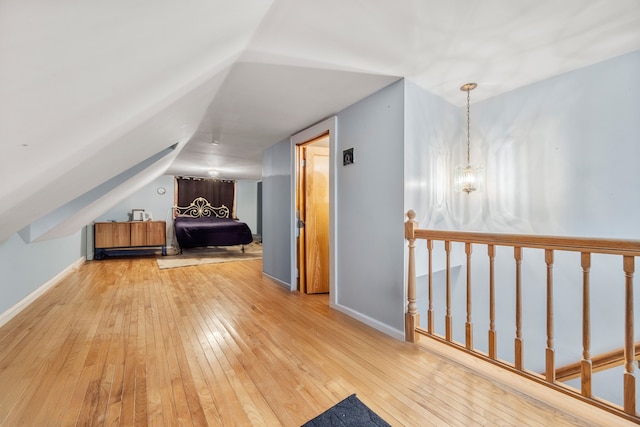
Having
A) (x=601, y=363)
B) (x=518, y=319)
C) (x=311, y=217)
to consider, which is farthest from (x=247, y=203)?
(x=601, y=363)

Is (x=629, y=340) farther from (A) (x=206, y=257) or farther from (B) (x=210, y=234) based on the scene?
(B) (x=210, y=234)

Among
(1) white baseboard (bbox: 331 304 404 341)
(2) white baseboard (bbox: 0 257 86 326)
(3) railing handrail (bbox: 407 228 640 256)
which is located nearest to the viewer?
(3) railing handrail (bbox: 407 228 640 256)

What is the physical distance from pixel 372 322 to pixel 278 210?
2.21m

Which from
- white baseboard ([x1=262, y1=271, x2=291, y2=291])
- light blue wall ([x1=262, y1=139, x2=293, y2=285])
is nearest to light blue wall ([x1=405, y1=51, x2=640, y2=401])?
white baseboard ([x1=262, y1=271, x2=291, y2=291])

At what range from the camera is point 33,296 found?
3.17 metres

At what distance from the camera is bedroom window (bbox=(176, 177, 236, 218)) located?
7.76m

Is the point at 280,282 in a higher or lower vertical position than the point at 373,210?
lower

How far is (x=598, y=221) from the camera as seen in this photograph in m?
2.14

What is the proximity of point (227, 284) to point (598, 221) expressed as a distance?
4.03 metres

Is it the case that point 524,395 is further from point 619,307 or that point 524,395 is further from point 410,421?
point 619,307

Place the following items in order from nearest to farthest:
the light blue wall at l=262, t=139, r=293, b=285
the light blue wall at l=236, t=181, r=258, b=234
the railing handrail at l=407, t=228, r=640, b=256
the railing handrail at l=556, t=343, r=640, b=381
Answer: the railing handrail at l=407, t=228, r=640, b=256, the railing handrail at l=556, t=343, r=640, b=381, the light blue wall at l=262, t=139, r=293, b=285, the light blue wall at l=236, t=181, r=258, b=234

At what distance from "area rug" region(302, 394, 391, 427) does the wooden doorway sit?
2115 mm

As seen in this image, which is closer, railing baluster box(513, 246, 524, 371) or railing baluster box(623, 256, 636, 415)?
railing baluster box(623, 256, 636, 415)

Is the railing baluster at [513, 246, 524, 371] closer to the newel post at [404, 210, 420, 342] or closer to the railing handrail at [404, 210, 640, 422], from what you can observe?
the railing handrail at [404, 210, 640, 422]
